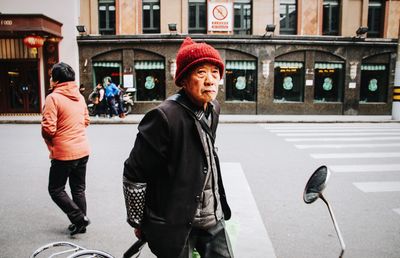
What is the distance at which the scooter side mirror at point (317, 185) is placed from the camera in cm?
185

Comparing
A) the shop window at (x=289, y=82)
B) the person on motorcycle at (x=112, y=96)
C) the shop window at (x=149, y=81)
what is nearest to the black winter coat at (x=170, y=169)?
the person on motorcycle at (x=112, y=96)

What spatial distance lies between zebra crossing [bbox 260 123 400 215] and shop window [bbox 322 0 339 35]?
8693mm

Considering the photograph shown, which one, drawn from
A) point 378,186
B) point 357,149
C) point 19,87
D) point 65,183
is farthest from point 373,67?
point 19,87

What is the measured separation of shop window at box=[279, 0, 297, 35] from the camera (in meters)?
19.9

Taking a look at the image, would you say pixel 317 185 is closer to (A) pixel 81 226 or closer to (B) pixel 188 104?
(B) pixel 188 104

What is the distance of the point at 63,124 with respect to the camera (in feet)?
13.2

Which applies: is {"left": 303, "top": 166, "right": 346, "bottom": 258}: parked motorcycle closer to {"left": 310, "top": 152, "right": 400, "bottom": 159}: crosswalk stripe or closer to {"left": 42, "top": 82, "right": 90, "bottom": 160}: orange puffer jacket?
Answer: {"left": 42, "top": 82, "right": 90, "bottom": 160}: orange puffer jacket

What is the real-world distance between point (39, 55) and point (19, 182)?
50.6 feet

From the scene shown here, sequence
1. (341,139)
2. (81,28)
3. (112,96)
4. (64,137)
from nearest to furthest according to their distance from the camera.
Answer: (64,137)
(341,139)
(112,96)
(81,28)

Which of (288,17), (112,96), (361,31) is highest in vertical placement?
(288,17)

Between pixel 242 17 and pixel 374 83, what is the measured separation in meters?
8.78

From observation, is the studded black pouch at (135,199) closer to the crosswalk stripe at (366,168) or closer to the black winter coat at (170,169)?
the black winter coat at (170,169)

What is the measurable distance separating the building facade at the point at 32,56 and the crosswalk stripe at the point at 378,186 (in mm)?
17656

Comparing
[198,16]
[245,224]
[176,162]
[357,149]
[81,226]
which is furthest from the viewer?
[198,16]
